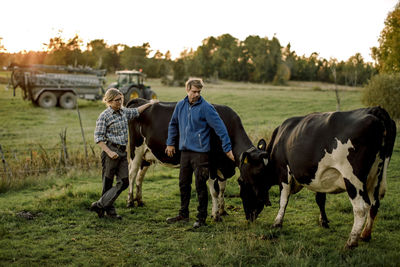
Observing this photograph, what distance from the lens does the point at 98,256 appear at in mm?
4602

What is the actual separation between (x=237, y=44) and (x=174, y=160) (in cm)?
8466

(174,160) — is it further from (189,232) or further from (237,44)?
(237,44)

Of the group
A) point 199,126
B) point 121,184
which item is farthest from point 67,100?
point 199,126

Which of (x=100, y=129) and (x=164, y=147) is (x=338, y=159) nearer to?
(x=164, y=147)

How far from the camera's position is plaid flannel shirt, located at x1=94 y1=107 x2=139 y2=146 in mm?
5828

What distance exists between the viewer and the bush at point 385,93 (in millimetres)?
21000

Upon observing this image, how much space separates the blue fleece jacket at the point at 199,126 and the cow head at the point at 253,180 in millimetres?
344

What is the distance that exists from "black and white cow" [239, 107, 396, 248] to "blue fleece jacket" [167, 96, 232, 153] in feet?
1.71

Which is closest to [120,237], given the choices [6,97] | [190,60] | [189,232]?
[189,232]

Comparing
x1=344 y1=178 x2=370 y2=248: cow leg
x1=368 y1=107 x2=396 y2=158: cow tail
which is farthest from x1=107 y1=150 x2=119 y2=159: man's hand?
x1=368 y1=107 x2=396 y2=158: cow tail

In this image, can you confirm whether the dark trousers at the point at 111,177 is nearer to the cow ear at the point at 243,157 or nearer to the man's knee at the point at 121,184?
the man's knee at the point at 121,184

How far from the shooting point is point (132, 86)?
2850 centimetres

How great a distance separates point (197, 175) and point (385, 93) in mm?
19568

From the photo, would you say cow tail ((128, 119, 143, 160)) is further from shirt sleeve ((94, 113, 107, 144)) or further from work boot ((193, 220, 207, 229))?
work boot ((193, 220, 207, 229))
